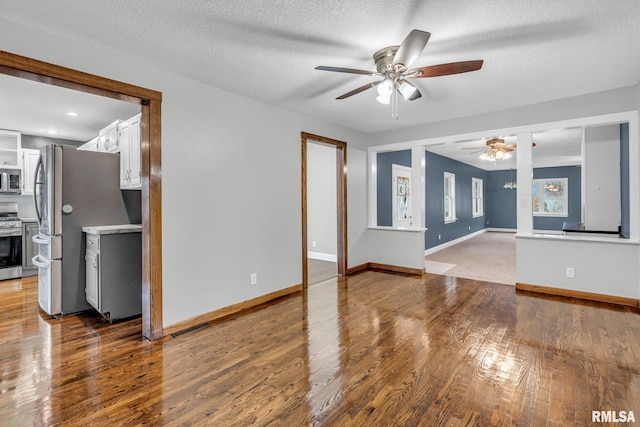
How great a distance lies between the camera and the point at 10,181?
16.4ft

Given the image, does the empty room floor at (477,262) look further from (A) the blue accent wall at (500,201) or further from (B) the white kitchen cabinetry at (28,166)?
(B) the white kitchen cabinetry at (28,166)

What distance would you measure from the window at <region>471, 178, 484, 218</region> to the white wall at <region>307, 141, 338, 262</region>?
251 inches

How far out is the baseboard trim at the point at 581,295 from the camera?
3508 millimetres

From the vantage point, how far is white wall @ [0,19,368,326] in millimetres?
2635

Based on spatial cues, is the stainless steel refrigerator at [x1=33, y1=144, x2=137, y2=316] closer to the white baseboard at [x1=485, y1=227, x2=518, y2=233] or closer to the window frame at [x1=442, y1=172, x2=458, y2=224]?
the window frame at [x1=442, y1=172, x2=458, y2=224]

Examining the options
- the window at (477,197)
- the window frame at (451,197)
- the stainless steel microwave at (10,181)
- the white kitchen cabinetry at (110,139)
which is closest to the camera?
the white kitchen cabinetry at (110,139)

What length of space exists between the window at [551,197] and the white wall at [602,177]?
738 centimetres

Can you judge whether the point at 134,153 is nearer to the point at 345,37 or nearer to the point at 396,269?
the point at 345,37

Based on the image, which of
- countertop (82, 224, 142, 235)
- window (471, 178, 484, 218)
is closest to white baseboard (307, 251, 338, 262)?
countertop (82, 224, 142, 235)

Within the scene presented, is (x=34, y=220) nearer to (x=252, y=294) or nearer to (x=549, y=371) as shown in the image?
(x=252, y=294)

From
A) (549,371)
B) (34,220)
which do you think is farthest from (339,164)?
(34,220)

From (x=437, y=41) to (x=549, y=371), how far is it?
A: 2.52m

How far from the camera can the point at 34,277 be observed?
16.5 feet

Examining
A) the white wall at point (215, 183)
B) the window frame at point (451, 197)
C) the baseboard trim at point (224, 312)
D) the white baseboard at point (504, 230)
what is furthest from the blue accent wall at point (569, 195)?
the baseboard trim at point (224, 312)
